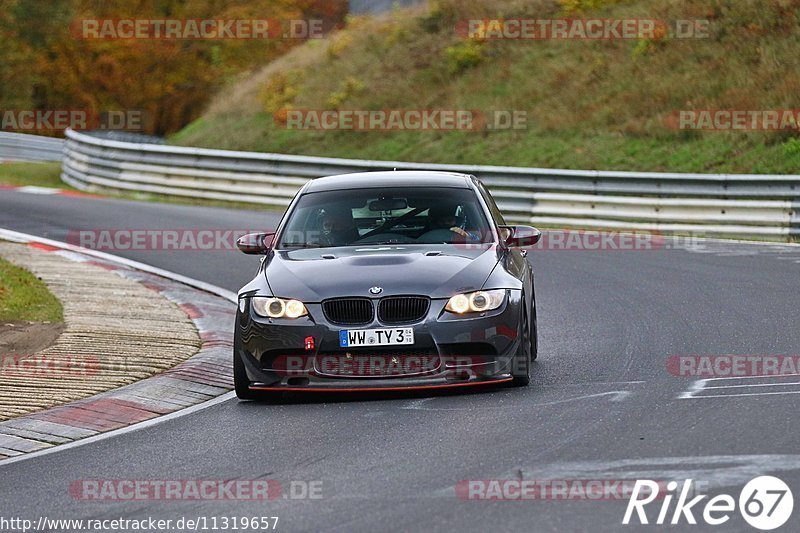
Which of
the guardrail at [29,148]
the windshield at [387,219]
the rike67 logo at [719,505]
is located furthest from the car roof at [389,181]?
the guardrail at [29,148]

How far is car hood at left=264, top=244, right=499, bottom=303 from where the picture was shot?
9305 mm

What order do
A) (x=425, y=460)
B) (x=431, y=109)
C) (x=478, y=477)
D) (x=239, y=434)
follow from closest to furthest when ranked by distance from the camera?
(x=478, y=477) → (x=425, y=460) → (x=239, y=434) → (x=431, y=109)

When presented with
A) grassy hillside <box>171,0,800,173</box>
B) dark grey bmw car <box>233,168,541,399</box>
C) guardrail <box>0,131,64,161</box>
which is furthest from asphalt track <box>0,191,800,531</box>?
guardrail <box>0,131,64,161</box>

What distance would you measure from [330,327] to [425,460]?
198cm

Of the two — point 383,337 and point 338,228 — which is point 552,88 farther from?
point 383,337

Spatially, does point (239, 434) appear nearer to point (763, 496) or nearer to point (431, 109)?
point (763, 496)

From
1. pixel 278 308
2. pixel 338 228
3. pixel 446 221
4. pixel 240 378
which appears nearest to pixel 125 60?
pixel 338 228

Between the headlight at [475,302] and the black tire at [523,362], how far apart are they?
0.30 metres

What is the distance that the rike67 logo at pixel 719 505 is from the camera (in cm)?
593

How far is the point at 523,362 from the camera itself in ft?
31.2

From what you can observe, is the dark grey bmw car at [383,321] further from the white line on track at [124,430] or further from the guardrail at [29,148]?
the guardrail at [29,148]

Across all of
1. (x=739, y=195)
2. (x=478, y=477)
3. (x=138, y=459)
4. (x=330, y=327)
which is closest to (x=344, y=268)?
(x=330, y=327)

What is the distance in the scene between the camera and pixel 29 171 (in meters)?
37.3

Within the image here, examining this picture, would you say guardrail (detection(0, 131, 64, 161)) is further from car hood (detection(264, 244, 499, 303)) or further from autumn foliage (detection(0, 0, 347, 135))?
car hood (detection(264, 244, 499, 303))
